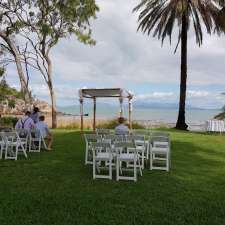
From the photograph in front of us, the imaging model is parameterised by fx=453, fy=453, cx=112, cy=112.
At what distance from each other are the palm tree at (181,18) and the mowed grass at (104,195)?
16.6 metres

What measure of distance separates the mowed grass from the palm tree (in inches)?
653

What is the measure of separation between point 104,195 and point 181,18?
2174 cm

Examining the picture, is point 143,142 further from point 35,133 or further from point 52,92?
point 52,92

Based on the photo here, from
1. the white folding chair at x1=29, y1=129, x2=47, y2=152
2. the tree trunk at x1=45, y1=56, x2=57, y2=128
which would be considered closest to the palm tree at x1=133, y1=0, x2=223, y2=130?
the tree trunk at x1=45, y1=56, x2=57, y2=128

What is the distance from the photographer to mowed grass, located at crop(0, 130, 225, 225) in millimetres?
6586

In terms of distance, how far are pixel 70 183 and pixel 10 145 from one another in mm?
3960

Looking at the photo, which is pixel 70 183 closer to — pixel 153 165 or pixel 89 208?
pixel 89 208

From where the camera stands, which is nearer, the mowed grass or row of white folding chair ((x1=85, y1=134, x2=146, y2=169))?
the mowed grass

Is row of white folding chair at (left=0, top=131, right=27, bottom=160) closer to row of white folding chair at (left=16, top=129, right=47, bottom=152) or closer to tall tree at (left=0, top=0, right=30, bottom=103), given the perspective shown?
row of white folding chair at (left=16, top=129, right=47, bottom=152)

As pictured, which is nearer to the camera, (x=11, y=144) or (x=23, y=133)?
(x=11, y=144)

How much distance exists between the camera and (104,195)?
8.02 meters

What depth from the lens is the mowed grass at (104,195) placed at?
21.6ft

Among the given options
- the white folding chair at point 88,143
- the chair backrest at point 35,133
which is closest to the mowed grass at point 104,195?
the white folding chair at point 88,143

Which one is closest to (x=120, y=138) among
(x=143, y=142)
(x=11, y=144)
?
(x=143, y=142)
